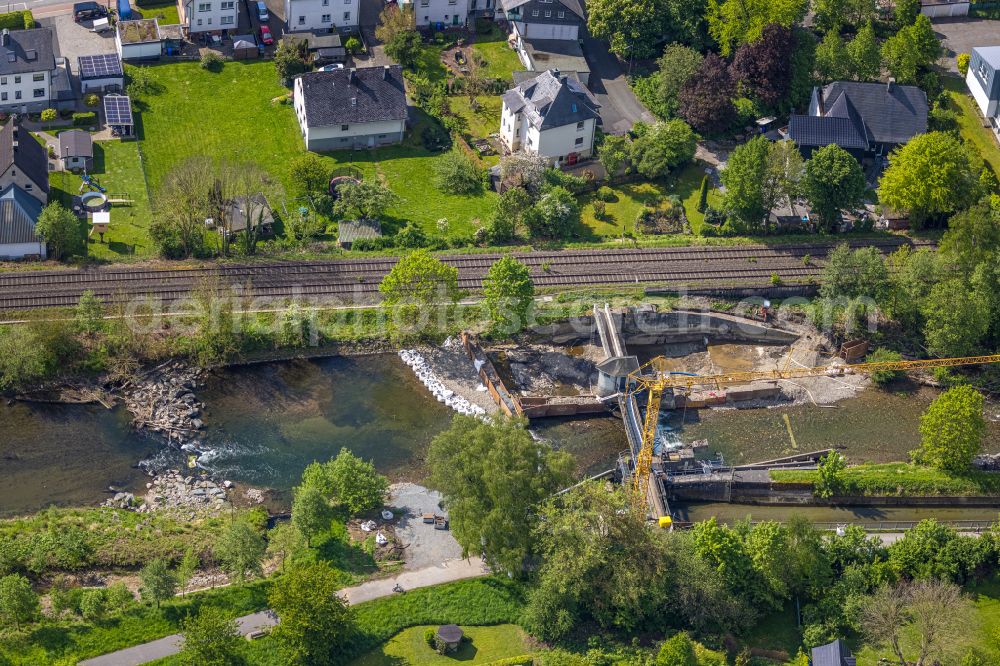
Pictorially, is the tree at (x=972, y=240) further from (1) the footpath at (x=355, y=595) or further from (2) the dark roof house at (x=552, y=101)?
(1) the footpath at (x=355, y=595)

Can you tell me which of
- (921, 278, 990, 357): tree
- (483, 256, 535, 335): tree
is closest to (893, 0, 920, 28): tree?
(921, 278, 990, 357): tree

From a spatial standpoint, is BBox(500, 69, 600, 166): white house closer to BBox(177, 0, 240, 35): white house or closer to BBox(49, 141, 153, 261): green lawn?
BBox(177, 0, 240, 35): white house

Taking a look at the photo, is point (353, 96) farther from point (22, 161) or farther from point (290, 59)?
point (22, 161)

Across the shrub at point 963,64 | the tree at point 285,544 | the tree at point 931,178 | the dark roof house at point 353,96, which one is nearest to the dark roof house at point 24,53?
the dark roof house at point 353,96

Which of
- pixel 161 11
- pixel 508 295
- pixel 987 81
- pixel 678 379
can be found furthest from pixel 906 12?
pixel 161 11

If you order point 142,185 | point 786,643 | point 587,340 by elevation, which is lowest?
point 786,643

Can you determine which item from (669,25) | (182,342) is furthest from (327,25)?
(182,342)

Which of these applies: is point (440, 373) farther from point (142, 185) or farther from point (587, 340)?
point (142, 185)
